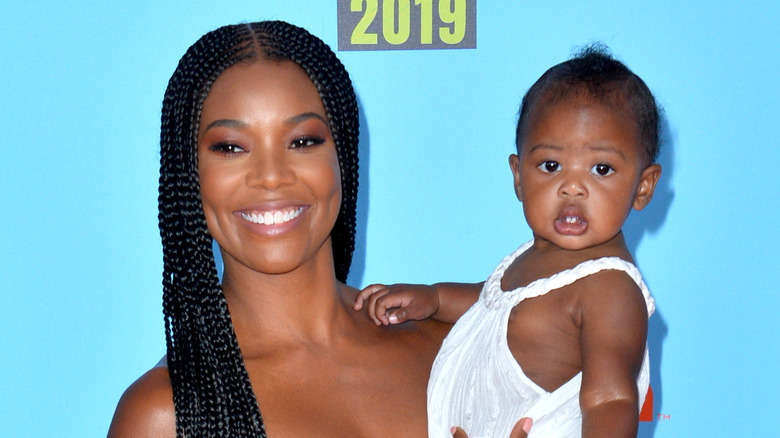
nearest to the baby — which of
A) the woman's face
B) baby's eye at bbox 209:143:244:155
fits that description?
the woman's face

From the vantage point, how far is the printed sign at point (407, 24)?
2312 millimetres

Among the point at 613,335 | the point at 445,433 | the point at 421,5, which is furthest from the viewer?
the point at 421,5

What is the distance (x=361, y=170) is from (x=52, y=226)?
30.8 inches

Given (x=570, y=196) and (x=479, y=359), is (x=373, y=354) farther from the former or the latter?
(x=570, y=196)

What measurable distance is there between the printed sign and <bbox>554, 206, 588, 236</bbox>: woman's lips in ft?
3.15

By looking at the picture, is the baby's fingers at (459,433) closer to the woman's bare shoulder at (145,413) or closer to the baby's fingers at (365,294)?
the baby's fingers at (365,294)

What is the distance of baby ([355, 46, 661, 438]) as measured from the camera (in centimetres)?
143

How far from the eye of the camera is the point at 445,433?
59.2 inches

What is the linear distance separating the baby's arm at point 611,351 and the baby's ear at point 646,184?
6.8 inches

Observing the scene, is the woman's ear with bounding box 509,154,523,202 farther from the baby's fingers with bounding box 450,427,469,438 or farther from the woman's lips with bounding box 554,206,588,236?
the baby's fingers with bounding box 450,427,469,438

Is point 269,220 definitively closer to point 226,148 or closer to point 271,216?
point 271,216

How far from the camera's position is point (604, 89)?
4.88 ft

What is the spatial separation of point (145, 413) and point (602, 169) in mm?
769

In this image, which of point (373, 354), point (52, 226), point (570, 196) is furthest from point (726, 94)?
point (52, 226)
